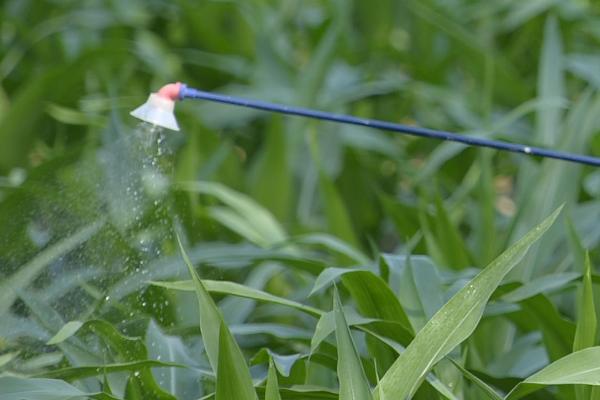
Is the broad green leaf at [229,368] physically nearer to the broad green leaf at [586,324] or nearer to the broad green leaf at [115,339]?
the broad green leaf at [115,339]

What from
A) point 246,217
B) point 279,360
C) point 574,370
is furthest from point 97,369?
point 246,217

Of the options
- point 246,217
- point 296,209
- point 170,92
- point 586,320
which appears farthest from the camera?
point 296,209

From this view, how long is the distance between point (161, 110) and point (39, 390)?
1.01ft

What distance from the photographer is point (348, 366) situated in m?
1.09

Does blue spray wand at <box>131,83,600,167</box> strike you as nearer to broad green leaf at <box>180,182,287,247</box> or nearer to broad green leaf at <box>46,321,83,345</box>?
broad green leaf at <box>46,321,83,345</box>

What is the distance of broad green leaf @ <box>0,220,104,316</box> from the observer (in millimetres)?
1363

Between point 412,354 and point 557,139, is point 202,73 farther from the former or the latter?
point 412,354

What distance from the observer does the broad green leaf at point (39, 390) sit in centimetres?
116

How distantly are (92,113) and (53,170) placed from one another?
623mm

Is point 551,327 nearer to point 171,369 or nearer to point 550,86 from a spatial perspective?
point 171,369

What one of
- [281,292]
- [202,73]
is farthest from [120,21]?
[281,292]

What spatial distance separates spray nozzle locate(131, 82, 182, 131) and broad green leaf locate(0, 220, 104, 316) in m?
0.14

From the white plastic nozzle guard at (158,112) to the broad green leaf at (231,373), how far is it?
0.29 m

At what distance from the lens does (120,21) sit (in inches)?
119
